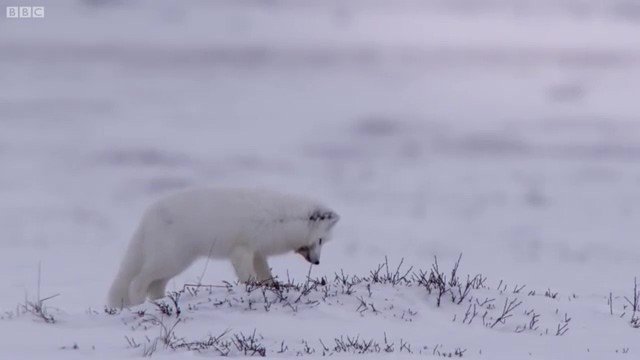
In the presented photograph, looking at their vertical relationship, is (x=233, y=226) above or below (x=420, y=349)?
above

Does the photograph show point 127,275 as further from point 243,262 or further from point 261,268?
point 261,268

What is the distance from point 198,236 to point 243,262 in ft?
1.84

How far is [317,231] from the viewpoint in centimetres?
1342

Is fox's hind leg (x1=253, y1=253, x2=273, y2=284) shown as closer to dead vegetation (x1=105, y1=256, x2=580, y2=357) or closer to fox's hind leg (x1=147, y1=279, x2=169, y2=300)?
A: fox's hind leg (x1=147, y1=279, x2=169, y2=300)

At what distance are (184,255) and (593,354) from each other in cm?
505

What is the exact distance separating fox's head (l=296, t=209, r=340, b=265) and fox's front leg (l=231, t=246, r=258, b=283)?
3.81 ft

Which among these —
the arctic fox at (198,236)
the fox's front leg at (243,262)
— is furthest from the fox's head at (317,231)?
the fox's front leg at (243,262)

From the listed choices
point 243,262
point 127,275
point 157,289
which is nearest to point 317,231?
point 243,262

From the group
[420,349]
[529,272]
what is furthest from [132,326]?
[529,272]

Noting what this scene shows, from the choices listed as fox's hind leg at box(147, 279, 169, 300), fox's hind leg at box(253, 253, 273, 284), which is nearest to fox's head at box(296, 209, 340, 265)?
fox's hind leg at box(253, 253, 273, 284)

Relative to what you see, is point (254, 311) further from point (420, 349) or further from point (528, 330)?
point (528, 330)

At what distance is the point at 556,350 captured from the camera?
877cm

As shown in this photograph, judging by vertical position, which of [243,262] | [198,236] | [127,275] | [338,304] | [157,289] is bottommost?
[338,304]

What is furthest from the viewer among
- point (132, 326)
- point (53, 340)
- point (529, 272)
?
point (529, 272)
